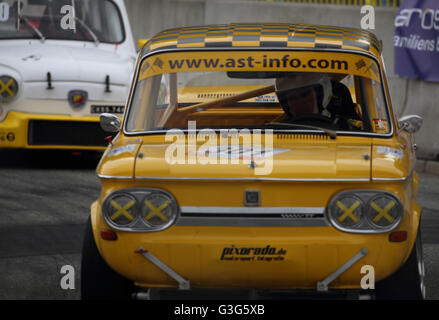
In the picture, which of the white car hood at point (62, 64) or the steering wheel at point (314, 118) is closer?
the steering wheel at point (314, 118)

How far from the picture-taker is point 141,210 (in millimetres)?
4355

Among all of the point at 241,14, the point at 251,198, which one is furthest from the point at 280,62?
the point at 241,14

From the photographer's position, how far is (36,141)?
10031mm

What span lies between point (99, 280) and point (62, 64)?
5892 millimetres

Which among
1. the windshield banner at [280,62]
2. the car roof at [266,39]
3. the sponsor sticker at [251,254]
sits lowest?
the sponsor sticker at [251,254]

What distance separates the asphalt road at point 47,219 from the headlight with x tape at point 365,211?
1331 mm

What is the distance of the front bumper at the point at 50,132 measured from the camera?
9.94 meters

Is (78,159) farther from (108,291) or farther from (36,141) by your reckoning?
(108,291)

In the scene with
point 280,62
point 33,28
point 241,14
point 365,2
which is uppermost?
point 365,2

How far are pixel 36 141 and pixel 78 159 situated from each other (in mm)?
1369

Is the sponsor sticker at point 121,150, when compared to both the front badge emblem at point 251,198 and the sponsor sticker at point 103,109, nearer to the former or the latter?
the front badge emblem at point 251,198

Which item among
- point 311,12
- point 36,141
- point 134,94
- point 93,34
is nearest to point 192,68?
point 134,94

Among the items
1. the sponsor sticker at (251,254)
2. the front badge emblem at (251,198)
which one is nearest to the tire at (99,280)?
the sponsor sticker at (251,254)

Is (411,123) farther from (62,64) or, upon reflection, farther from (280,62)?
(62,64)
